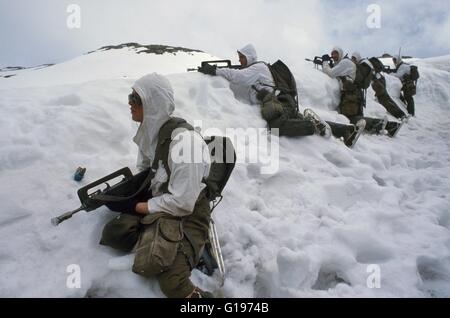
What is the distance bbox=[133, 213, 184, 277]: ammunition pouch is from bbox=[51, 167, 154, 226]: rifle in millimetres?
367

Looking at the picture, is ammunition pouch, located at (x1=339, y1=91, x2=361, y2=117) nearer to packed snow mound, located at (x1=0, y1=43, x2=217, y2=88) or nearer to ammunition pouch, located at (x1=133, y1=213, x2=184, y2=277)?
ammunition pouch, located at (x1=133, y1=213, x2=184, y2=277)

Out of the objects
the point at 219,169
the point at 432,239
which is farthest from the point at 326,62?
the point at 219,169

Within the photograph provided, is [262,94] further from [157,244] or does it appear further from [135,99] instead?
[157,244]

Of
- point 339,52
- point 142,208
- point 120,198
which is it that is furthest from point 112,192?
point 339,52

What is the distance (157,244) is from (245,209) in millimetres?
1625

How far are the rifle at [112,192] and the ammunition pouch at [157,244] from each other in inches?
14.5

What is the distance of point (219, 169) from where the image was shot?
306cm

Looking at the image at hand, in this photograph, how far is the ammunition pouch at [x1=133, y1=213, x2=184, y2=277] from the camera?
2377 mm

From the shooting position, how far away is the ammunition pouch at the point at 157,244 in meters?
2.38

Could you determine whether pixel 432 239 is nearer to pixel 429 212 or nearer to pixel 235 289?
pixel 429 212

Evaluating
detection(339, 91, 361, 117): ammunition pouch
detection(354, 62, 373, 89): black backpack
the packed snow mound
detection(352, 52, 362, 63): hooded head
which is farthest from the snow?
the packed snow mound

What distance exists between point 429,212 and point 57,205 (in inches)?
172

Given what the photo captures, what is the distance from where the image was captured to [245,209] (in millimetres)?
3873

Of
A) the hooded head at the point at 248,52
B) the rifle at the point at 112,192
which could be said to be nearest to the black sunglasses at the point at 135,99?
the rifle at the point at 112,192
